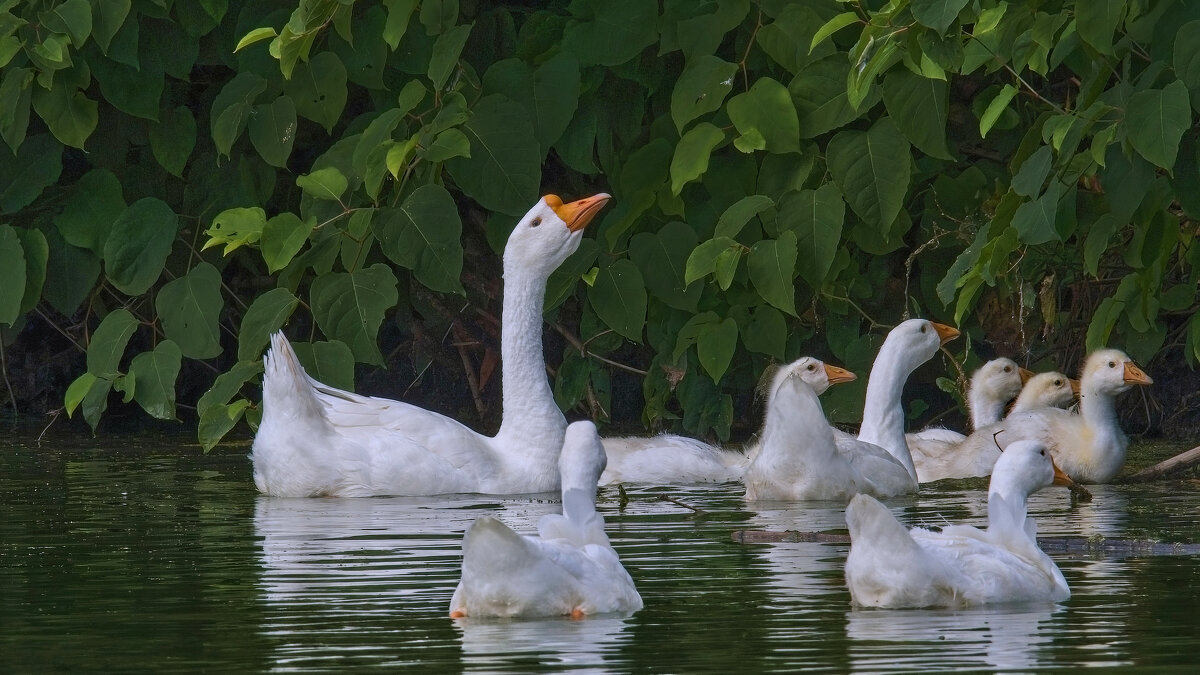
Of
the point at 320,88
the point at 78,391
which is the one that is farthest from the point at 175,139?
the point at 78,391

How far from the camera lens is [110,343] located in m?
8.75

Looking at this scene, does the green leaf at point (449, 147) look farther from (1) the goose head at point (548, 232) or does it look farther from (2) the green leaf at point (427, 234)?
(1) the goose head at point (548, 232)

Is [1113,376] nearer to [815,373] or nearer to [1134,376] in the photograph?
[1134,376]

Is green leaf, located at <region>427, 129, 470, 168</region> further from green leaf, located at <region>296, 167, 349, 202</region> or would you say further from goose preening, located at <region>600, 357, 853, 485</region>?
goose preening, located at <region>600, 357, 853, 485</region>

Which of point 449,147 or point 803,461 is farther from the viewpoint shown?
point 449,147

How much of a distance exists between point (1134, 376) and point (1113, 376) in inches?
3.6

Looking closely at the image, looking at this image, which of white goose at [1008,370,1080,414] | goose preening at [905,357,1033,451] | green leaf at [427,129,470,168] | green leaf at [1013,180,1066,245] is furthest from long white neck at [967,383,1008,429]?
green leaf at [1013,180,1066,245]

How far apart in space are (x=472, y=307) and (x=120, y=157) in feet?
7.02

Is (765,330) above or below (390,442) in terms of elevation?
above

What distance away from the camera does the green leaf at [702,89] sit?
8.18 metres

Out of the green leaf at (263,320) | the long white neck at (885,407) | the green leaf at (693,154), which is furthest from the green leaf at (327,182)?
the long white neck at (885,407)

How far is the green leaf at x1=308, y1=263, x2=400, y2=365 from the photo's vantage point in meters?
8.23

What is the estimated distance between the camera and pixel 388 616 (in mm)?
4715

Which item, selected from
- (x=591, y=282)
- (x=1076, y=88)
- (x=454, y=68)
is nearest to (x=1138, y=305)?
(x=1076, y=88)
